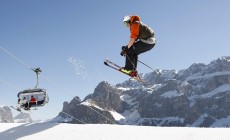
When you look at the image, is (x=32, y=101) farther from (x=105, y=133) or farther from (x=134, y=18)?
(x=134, y=18)

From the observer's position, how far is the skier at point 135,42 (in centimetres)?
1284

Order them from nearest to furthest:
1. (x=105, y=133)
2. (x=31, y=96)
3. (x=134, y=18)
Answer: (x=105, y=133) < (x=134, y=18) < (x=31, y=96)

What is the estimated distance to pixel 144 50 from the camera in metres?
14.0

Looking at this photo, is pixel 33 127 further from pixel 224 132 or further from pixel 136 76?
pixel 224 132

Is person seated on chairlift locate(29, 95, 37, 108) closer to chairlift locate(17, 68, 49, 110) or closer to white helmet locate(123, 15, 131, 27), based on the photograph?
chairlift locate(17, 68, 49, 110)

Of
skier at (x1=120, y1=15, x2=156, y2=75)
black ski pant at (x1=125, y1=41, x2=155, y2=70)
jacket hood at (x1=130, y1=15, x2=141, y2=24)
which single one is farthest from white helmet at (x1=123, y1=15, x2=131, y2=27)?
black ski pant at (x1=125, y1=41, x2=155, y2=70)

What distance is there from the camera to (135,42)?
13.9m

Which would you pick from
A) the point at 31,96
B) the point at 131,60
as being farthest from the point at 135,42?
the point at 31,96

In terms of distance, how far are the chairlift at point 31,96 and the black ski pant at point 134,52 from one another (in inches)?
273

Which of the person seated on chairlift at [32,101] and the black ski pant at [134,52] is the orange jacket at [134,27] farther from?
the person seated on chairlift at [32,101]

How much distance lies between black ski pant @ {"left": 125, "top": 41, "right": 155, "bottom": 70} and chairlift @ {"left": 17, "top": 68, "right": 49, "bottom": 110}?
694 cm

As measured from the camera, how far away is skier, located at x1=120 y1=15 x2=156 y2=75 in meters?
12.8

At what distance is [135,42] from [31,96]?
8396 mm

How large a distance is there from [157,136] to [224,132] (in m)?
2.25
